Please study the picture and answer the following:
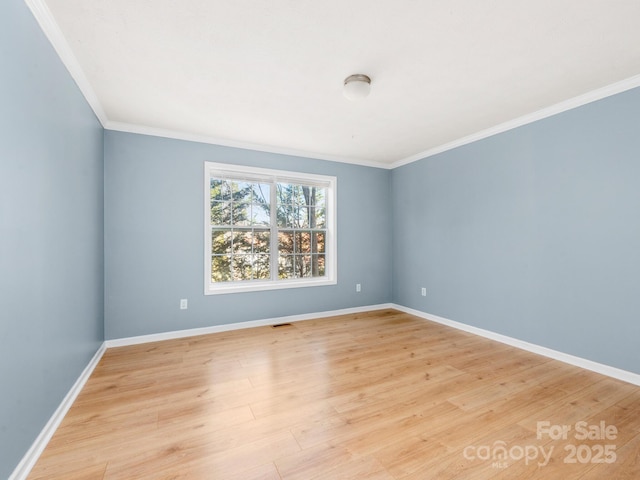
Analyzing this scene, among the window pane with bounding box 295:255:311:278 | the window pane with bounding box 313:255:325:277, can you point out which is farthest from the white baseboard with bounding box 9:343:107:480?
the window pane with bounding box 313:255:325:277

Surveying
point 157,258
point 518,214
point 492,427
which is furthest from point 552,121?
point 157,258

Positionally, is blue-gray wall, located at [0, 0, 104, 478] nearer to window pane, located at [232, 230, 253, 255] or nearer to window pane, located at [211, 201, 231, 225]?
window pane, located at [211, 201, 231, 225]

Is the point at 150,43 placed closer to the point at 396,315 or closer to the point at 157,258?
the point at 157,258

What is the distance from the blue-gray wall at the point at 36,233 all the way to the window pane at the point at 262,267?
198 centimetres

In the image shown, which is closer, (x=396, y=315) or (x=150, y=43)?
(x=150, y=43)

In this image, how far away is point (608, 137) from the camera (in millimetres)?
2525

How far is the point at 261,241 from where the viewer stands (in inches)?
164

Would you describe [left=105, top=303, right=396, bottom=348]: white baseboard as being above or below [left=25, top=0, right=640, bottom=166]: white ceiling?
below

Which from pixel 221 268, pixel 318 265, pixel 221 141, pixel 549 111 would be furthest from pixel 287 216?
pixel 549 111

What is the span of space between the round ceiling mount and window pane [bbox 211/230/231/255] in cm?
246

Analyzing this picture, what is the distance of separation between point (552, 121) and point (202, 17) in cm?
332

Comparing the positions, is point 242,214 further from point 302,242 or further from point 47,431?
point 47,431

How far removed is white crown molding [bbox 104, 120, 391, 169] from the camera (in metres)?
3.30

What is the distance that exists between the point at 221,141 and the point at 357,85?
218 centimetres
